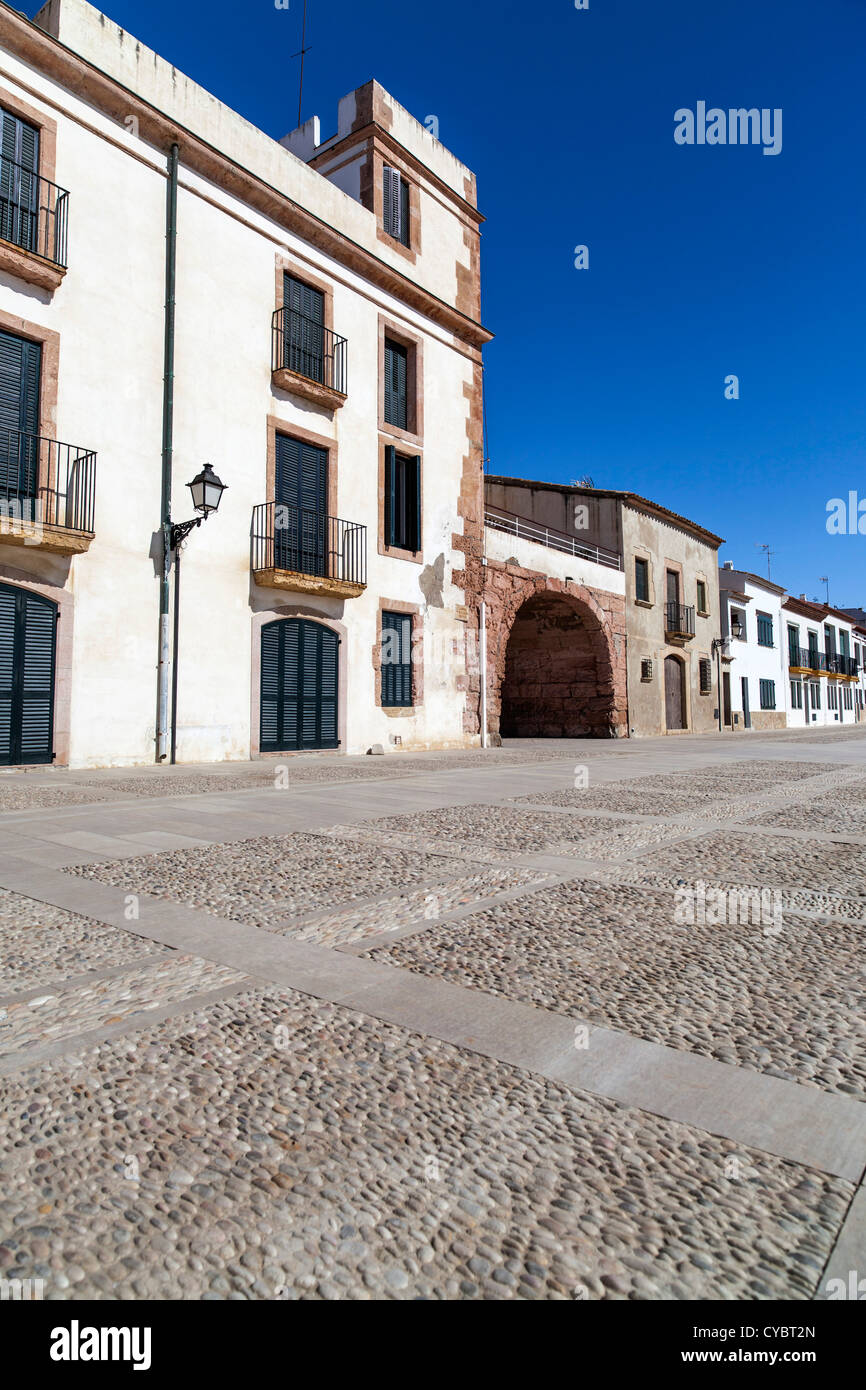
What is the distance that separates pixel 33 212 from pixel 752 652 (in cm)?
3256

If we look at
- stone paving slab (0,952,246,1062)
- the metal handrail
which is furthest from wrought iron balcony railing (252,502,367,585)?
stone paving slab (0,952,246,1062)

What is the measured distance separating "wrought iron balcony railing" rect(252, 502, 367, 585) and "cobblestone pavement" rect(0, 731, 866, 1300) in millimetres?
8533

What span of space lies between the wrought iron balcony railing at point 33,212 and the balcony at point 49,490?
2.30 meters

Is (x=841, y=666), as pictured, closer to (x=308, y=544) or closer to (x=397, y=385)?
(x=397, y=385)

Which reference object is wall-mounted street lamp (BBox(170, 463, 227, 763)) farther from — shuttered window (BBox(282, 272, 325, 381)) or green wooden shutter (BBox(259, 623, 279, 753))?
shuttered window (BBox(282, 272, 325, 381))

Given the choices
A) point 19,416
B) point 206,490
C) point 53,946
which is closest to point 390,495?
point 206,490

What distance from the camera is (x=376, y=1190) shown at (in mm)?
1408

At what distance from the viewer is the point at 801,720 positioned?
135ft

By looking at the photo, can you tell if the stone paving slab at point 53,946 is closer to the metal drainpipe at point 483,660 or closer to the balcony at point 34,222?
the balcony at point 34,222

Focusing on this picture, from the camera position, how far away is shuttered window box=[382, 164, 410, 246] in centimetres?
1490

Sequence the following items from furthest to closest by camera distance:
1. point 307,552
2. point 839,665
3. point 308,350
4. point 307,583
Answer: point 839,665 < point 308,350 < point 307,552 < point 307,583

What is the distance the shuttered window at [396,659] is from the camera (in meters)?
14.2

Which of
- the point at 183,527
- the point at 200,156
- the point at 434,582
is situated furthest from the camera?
the point at 434,582

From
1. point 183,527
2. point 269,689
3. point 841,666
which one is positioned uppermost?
point 841,666
